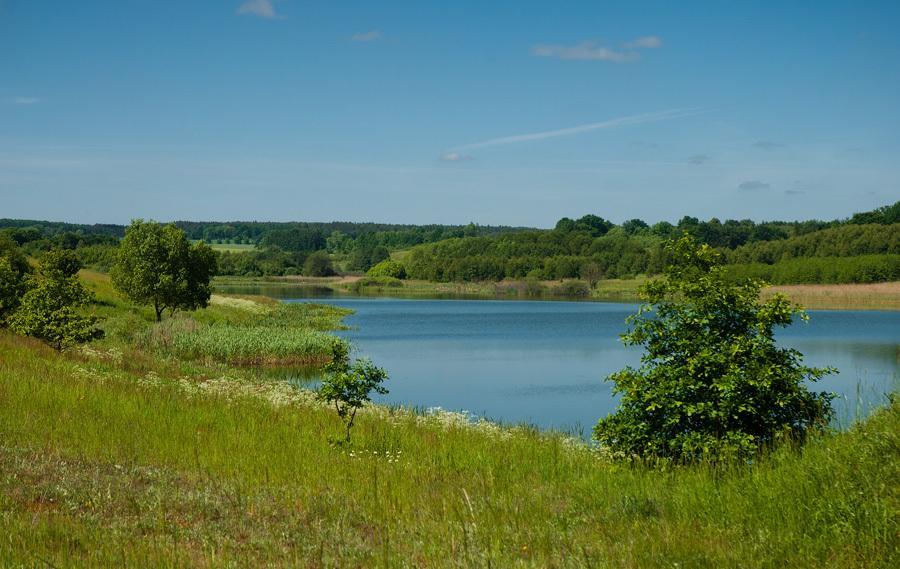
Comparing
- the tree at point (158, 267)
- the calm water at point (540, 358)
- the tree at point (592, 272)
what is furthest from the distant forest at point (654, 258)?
the tree at point (158, 267)

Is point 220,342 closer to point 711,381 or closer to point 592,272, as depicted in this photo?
point 711,381

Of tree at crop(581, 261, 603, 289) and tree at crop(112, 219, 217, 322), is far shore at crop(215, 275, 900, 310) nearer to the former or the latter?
tree at crop(581, 261, 603, 289)

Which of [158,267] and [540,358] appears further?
[540,358]

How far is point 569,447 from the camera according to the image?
544 inches

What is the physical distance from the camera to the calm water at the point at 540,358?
2822 centimetres

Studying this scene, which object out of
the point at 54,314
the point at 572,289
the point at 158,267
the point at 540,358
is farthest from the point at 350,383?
the point at 572,289

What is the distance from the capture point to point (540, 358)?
44.8 meters

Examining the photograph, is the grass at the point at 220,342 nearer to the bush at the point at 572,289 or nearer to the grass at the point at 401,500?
the grass at the point at 401,500

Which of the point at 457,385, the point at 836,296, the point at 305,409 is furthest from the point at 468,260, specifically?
the point at 305,409

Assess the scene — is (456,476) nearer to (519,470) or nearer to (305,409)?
(519,470)

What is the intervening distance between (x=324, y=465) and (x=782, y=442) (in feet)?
19.2

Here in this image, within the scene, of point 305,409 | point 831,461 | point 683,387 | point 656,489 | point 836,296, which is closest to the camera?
point 831,461

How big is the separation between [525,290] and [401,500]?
505ft

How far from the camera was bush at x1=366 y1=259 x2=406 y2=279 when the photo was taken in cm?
19062
